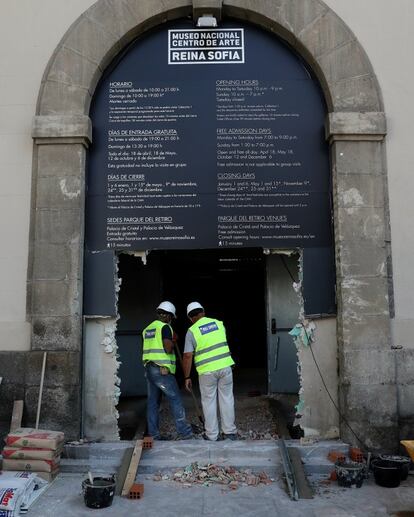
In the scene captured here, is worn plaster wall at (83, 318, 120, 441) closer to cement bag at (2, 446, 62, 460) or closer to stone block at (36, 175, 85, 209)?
cement bag at (2, 446, 62, 460)

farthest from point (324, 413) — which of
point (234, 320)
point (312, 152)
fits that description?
point (234, 320)

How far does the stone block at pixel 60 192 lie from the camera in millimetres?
6590

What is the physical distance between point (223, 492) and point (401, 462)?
1.95 m

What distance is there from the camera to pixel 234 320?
47.6ft

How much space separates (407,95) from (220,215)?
2911 millimetres

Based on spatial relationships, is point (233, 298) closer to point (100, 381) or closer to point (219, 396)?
point (219, 396)

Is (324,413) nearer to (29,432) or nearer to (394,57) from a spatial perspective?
(29,432)

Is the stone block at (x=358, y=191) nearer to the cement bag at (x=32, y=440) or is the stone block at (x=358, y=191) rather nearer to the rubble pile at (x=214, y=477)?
the rubble pile at (x=214, y=477)

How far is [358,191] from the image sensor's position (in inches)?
258

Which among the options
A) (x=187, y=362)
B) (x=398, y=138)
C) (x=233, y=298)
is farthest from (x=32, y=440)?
(x=233, y=298)

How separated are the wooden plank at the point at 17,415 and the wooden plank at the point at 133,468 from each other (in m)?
1.42

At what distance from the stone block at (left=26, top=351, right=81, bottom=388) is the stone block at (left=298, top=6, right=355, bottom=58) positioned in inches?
199

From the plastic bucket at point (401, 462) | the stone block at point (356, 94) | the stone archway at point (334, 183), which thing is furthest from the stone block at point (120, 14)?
the plastic bucket at point (401, 462)

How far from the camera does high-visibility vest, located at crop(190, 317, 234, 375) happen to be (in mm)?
6648
